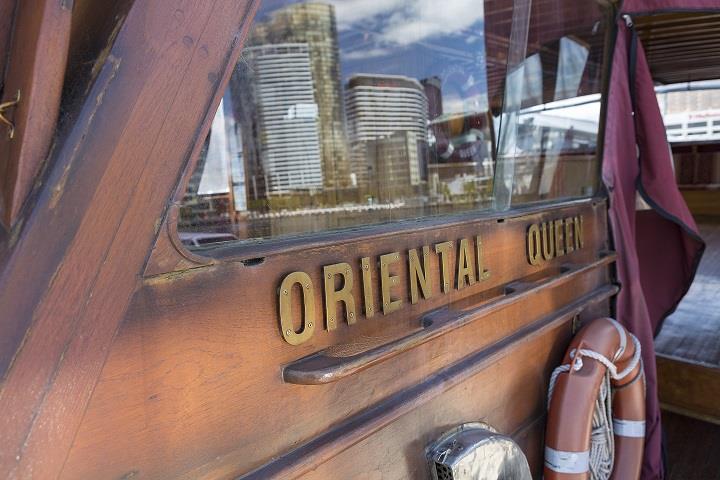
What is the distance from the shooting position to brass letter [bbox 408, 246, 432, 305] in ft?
4.37

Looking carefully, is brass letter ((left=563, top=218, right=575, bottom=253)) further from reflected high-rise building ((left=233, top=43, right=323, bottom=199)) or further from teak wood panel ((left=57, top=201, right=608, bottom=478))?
reflected high-rise building ((left=233, top=43, right=323, bottom=199))

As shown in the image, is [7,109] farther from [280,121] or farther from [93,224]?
[280,121]

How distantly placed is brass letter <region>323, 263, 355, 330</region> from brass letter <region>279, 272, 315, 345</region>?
1.5 inches

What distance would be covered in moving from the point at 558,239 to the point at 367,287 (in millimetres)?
1101

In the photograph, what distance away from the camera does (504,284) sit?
172 cm

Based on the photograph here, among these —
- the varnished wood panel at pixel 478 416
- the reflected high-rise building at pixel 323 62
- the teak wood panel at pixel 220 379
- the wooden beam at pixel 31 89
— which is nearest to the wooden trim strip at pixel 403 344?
the teak wood panel at pixel 220 379

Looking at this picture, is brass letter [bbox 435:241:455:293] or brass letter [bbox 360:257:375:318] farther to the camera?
brass letter [bbox 435:241:455:293]

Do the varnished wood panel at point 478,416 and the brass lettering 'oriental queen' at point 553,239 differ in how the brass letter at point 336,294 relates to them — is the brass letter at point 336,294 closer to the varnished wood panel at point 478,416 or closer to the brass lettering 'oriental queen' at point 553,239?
the varnished wood panel at point 478,416

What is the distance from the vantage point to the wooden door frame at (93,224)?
2.28 ft

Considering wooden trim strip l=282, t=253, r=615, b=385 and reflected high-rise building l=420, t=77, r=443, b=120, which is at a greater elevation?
reflected high-rise building l=420, t=77, r=443, b=120

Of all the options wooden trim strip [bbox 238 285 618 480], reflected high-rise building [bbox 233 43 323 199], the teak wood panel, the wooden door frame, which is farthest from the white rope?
reflected high-rise building [bbox 233 43 323 199]

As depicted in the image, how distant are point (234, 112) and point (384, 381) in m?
3.24

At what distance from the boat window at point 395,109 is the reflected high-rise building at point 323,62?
1 cm

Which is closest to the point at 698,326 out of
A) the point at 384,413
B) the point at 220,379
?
the point at 384,413
